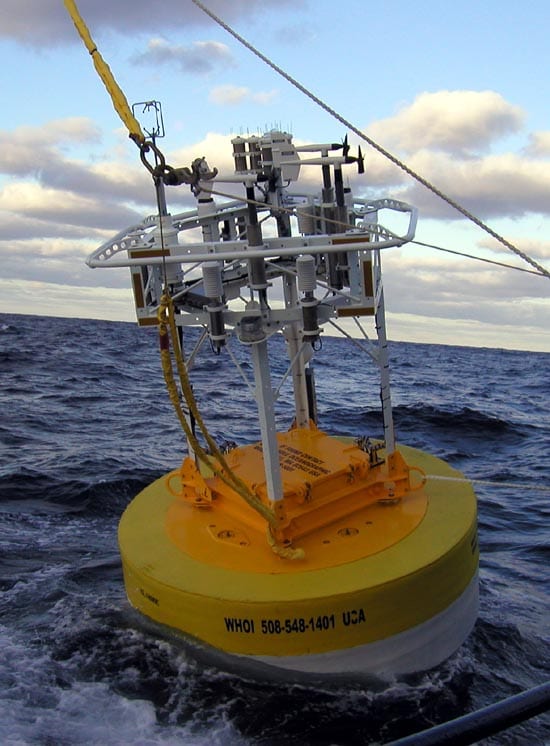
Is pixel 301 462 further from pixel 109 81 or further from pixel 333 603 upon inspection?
pixel 109 81

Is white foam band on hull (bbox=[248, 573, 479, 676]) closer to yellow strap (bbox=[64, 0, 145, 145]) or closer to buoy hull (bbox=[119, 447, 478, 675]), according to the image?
buoy hull (bbox=[119, 447, 478, 675])

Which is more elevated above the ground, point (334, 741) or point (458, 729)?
point (458, 729)

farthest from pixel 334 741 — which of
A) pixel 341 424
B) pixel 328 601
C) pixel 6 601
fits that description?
pixel 341 424

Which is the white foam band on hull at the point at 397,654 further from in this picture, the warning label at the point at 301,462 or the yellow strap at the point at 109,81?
the yellow strap at the point at 109,81

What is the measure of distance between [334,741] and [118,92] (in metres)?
7.21

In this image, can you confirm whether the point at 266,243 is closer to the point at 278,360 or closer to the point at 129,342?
the point at 278,360

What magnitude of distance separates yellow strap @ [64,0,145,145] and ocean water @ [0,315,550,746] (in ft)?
18.5

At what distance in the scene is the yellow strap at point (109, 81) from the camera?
23.7 ft

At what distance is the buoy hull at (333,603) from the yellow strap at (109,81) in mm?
4751

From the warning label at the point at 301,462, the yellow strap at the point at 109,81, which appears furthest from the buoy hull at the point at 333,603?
the yellow strap at the point at 109,81

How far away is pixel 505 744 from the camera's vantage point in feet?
22.6

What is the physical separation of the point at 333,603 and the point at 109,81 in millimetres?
6283

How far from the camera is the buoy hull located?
7.19 m

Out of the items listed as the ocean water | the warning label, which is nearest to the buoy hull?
the ocean water
